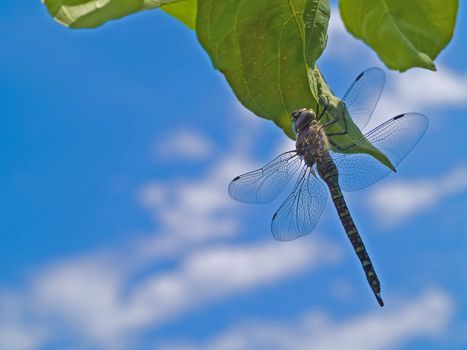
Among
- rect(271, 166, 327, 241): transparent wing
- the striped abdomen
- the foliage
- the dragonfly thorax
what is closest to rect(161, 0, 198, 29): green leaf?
the foliage

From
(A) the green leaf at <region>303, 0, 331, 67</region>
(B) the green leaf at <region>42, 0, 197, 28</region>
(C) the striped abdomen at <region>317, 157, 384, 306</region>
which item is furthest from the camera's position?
(C) the striped abdomen at <region>317, 157, 384, 306</region>

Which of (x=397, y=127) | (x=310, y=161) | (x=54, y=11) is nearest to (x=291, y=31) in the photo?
(x=54, y=11)

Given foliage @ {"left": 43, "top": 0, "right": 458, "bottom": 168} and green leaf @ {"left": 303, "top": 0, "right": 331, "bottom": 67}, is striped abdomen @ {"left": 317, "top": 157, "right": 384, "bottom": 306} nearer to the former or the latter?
foliage @ {"left": 43, "top": 0, "right": 458, "bottom": 168}

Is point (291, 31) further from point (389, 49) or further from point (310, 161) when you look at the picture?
point (310, 161)

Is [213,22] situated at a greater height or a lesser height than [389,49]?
greater

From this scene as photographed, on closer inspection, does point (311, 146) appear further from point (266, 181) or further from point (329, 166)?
point (266, 181)

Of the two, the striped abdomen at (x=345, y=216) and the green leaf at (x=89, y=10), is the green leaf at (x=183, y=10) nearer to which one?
the green leaf at (x=89, y=10)
